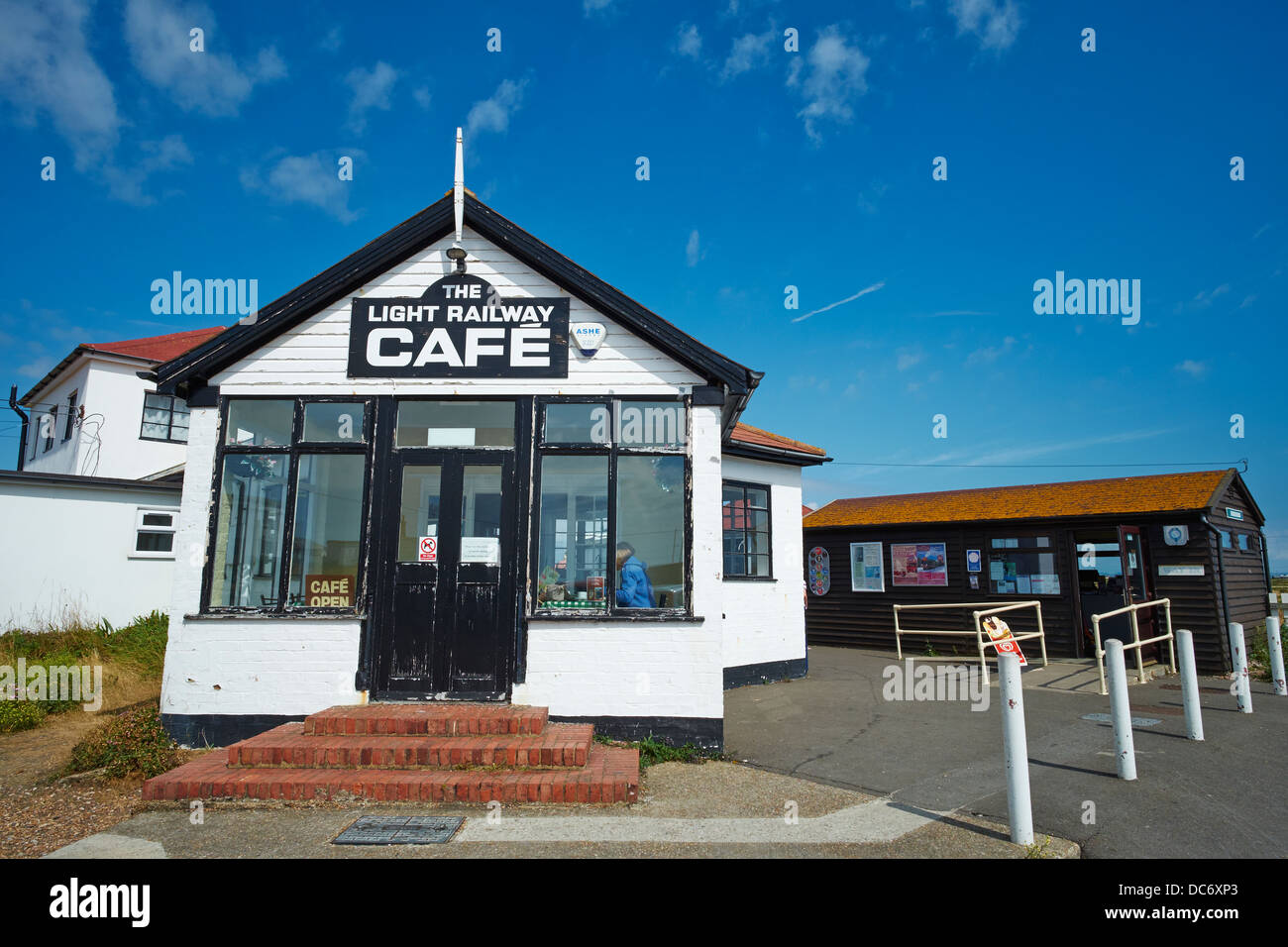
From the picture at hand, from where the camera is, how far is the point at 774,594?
11430mm

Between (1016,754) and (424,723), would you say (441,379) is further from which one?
(1016,754)

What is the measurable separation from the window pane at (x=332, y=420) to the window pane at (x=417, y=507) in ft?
2.51

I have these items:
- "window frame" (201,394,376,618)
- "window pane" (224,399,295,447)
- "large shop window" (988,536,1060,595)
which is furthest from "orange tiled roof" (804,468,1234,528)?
"window pane" (224,399,295,447)

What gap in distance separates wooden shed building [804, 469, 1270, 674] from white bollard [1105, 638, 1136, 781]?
27.8ft

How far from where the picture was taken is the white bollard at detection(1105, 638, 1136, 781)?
18.9ft

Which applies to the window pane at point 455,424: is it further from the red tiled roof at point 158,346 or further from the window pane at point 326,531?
the red tiled roof at point 158,346

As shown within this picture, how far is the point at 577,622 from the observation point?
678 centimetres

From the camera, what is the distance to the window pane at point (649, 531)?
6.96m

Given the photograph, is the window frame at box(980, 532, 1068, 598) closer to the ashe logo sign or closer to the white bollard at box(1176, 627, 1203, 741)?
the white bollard at box(1176, 627, 1203, 741)

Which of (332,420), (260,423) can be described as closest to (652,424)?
(332,420)

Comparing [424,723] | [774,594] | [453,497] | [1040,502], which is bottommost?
[424,723]

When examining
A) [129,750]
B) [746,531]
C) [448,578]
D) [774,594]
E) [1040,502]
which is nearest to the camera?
[129,750]

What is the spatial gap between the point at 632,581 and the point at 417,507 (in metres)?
2.32
